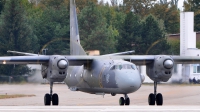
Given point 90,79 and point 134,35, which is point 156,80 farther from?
point 134,35

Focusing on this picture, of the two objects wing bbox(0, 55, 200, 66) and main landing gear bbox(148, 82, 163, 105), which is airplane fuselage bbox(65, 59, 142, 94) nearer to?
wing bbox(0, 55, 200, 66)

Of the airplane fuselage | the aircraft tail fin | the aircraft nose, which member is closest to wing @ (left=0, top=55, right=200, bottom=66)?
the airplane fuselage

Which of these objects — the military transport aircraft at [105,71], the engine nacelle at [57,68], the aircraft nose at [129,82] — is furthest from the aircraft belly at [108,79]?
the engine nacelle at [57,68]

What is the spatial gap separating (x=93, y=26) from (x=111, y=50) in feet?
18.8

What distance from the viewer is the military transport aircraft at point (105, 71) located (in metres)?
23.2

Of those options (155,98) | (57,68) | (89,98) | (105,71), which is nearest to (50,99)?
(57,68)

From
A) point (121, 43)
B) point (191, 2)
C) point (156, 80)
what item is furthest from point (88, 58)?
point (191, 2)

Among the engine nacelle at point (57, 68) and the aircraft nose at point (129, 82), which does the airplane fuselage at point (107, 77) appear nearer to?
the aircraft nose at point (129, 82)

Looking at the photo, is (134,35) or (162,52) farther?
(134,35)

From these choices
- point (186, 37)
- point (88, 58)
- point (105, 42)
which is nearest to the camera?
point (88, 58)

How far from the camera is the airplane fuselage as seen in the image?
22.8 m

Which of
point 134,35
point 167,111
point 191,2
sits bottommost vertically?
point 167,111

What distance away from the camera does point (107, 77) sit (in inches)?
952

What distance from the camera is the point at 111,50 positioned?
183 feet
